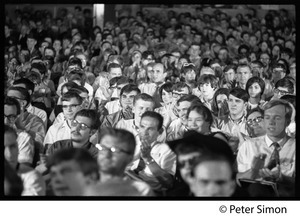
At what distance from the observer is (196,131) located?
23.2 ft

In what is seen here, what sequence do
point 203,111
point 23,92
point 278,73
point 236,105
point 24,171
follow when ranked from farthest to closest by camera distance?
point 278,73, point 23,92, point 236,105, point 203,111, point 24,171

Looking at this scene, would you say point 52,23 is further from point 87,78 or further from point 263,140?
point 263,140

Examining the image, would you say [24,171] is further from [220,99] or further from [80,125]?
[220,99]

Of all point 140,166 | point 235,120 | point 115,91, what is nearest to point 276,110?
point 235,120

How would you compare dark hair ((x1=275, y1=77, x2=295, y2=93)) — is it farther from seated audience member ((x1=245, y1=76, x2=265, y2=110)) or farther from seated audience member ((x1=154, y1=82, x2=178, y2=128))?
seated audience member ((x1=154, y1=82, x2=178, y2=128))

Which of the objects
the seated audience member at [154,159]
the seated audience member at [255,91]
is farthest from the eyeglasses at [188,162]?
the seated audience member at [255,91]

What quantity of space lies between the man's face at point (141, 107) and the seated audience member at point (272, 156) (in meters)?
1.24

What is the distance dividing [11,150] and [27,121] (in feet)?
2.14

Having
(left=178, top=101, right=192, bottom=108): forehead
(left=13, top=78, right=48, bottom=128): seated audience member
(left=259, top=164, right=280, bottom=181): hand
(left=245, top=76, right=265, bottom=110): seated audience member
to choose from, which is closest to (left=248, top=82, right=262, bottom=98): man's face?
(left=245, top=76, right=265, bottom=110): seated audience member

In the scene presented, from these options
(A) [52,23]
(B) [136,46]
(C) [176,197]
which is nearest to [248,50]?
(B) [136,46]

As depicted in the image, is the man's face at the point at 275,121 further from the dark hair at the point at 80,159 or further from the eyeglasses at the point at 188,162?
the dark hair at the point at 80,159

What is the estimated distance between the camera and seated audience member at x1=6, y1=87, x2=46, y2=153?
708 centimetres

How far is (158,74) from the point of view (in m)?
8.91

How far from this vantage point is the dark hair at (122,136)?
6648 millimetres
